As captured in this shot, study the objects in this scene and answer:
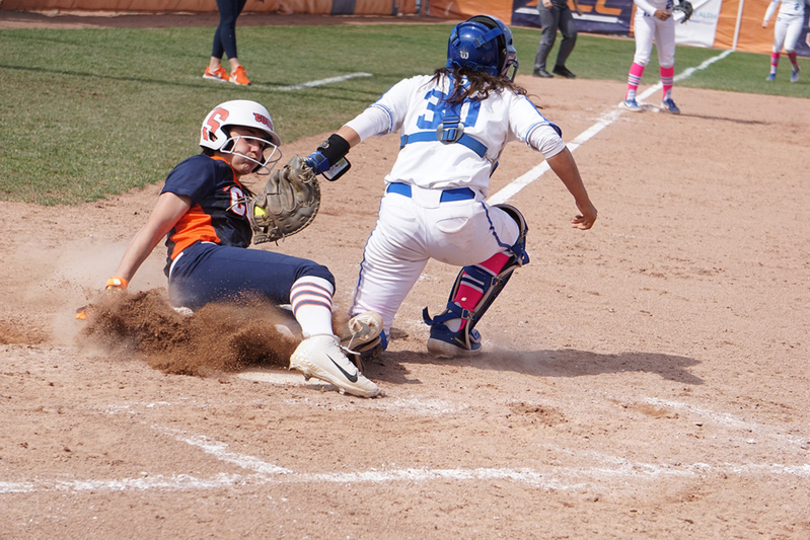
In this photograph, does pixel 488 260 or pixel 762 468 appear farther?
pixel 488 260

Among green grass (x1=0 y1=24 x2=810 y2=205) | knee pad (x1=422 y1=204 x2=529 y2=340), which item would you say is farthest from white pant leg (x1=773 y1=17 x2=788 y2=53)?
knee pad (x1=422 y1=204 x2=529 y2=340)

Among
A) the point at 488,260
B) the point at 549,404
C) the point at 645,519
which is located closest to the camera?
the point at 645,519

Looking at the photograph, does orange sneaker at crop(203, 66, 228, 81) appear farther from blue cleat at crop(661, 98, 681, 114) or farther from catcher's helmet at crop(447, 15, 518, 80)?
catcher's helmet at crop(447, 15, 518, 80)

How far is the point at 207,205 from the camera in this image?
12.9 feet

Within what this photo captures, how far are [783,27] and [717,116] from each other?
21.1 ft

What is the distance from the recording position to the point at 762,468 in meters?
3.11

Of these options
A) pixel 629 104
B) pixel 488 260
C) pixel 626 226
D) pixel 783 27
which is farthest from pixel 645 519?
pixel 783 27

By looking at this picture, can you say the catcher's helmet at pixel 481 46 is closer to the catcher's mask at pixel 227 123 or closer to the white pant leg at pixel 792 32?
the catcher's mask at pixel 227 123

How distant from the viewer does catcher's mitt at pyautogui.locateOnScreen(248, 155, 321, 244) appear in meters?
3.70

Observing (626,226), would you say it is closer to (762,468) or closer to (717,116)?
(762,468)

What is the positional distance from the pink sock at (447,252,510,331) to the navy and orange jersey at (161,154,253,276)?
1077 millimetres

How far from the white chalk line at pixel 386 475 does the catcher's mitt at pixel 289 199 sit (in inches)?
42.3

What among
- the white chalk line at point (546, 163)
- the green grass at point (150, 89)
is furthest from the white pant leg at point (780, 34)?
the white chalk line at point (546, 163)

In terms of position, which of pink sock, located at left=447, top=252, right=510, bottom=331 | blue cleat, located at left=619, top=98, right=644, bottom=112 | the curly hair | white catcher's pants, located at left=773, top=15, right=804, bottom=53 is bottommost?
blue cleat, located at left=619, top=98, right=644, bottom=112
